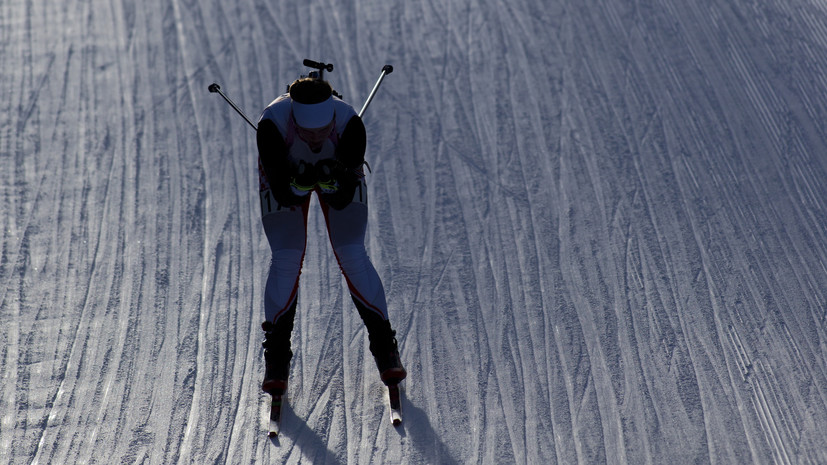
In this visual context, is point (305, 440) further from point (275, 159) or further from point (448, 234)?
point (448, 234)

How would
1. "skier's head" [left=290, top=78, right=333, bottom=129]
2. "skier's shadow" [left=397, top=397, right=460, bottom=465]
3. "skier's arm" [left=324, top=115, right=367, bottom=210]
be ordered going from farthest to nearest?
1. "skier's shadow" [left=397, top=397, right=460, bottom=465]
2. "skier's arm" [left=324, top=115, right=367, bottom=210]
3. "skier's head" [left=290, top=78, right=333, bottom=129]

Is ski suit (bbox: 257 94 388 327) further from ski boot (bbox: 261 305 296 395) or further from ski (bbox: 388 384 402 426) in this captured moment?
ski (bbox: 388 384 402 426)

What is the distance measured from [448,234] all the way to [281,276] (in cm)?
178

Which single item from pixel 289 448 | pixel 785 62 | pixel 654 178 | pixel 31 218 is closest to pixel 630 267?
pixel 654 178

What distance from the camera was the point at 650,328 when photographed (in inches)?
200

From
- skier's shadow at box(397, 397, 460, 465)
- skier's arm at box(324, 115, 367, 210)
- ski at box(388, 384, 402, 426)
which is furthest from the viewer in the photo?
ski at box(388, 384, 402, 426)

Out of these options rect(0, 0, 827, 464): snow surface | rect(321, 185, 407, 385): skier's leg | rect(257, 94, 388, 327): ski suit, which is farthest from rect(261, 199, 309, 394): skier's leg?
rect(0, 0, 827, 464): snow surface

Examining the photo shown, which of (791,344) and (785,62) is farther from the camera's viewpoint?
(785,62)

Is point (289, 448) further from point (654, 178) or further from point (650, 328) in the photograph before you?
point (654, 178)

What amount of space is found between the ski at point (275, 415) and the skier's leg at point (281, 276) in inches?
2.8

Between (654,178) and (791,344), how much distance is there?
174 cm

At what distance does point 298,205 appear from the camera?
442 cm

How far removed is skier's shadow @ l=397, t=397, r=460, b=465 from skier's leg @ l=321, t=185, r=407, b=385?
20 centimetres

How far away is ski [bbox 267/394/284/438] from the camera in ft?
14.5
